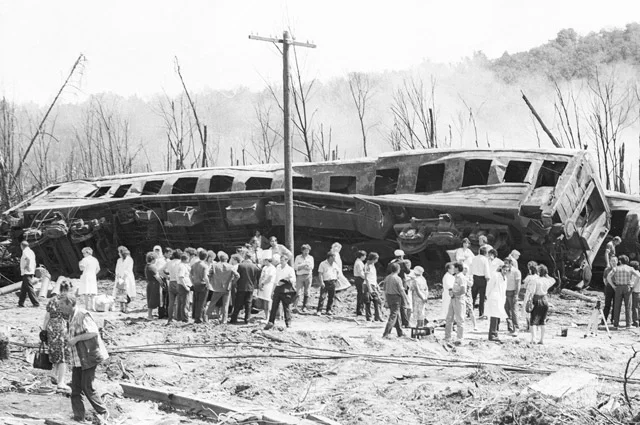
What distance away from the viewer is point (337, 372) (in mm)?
13867

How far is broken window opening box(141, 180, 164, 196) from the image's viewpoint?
29.0m

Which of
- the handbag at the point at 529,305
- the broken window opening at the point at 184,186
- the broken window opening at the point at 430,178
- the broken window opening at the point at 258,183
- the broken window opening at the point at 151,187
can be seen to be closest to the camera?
the handbag at the point at 529,305

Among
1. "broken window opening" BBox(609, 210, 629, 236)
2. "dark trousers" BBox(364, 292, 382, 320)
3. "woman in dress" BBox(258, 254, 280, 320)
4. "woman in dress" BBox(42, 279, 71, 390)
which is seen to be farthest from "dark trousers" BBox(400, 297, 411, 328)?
"broken window opening" BBox(609, 210, 629, 236)

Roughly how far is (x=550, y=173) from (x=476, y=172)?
2.14 meters

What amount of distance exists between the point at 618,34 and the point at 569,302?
140 ft

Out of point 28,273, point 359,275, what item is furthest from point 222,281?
point 28,273

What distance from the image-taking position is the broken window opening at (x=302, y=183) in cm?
2643

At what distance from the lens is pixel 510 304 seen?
17578 mm

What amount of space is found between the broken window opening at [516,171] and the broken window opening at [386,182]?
3.04 metres

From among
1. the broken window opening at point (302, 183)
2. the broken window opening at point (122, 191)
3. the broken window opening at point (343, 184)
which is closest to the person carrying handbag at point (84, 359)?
the broken window opening at point (343, 184)

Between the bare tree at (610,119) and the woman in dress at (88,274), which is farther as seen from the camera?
the bare tree at (610,119)

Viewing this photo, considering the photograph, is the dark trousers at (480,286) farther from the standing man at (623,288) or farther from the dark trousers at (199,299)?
the dark trousers at (199,299)

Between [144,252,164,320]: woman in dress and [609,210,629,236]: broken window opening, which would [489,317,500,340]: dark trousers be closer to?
[144,252,164,320]: woman in dress

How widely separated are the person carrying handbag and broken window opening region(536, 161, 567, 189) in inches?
580
